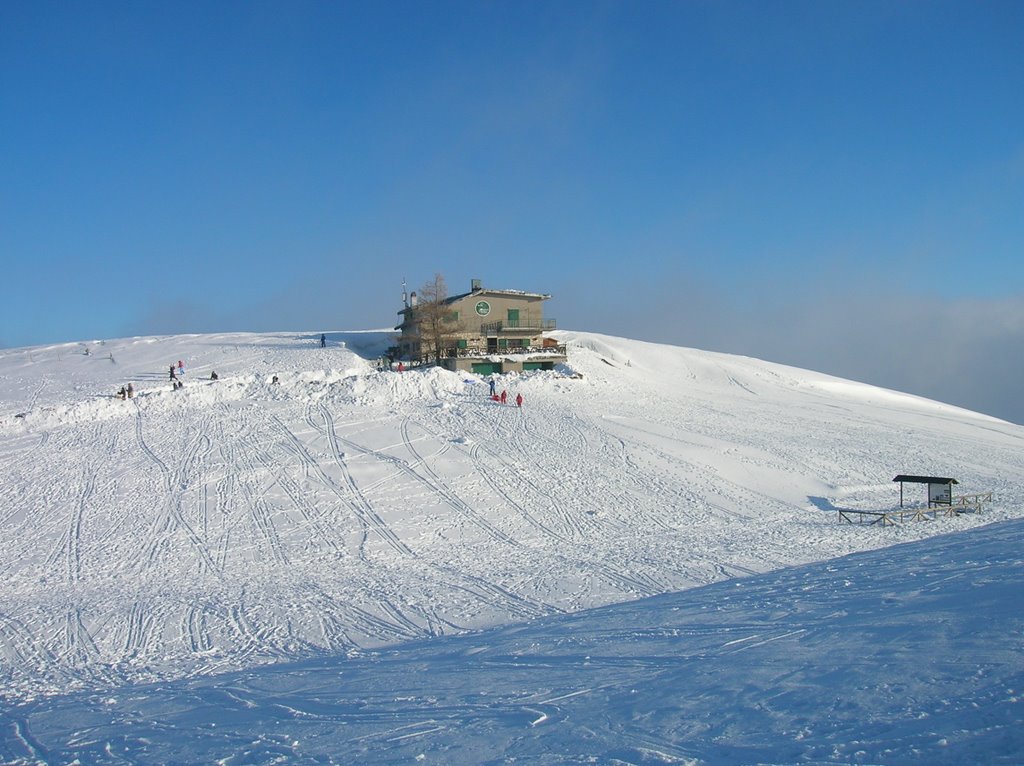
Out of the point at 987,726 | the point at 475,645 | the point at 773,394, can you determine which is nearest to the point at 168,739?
the point at 475,645

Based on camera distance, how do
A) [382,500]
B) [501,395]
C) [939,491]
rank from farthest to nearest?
[501,395], [939,491], [382,500]

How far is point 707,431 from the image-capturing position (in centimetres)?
3716

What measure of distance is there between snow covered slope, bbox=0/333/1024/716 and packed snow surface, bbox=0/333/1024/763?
0.14 m

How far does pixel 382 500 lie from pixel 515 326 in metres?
33.1

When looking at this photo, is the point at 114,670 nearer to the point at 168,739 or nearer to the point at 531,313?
the point at 168,739

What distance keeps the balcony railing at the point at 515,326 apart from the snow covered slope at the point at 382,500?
10240 mm

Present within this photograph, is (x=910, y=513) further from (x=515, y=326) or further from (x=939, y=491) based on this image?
(x=515, y=326)

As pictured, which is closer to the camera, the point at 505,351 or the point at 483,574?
the point at 483,574

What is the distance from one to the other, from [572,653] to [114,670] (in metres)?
8.24

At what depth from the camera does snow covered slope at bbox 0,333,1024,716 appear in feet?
52.8

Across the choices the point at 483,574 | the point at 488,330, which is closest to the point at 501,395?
the point at 488,330

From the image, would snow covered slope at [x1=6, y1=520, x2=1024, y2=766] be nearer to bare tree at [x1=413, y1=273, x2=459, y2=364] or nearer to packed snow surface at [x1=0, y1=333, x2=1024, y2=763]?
packed snow surface at [x1=0, y1=333, x2=1024, y2=763]

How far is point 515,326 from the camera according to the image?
190 ft

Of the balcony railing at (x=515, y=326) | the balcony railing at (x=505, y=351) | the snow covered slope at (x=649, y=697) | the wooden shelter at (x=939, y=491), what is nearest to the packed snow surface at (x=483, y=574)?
the snow covered slope at (x=649, y=697)
